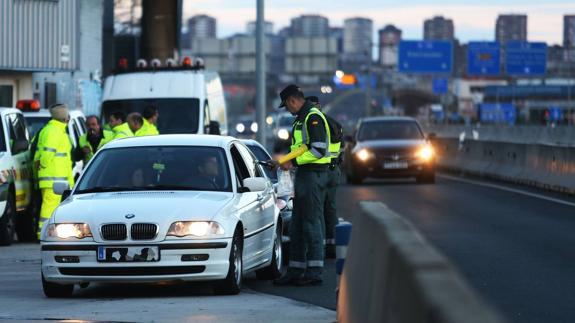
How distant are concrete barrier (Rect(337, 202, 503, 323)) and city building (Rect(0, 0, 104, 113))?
30.0 meters

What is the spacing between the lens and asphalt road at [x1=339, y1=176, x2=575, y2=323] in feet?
39.0

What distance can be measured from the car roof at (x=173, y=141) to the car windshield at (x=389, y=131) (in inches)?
841

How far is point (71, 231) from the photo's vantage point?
38.4ft

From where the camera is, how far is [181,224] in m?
11.7

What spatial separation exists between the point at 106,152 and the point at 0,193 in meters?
4.85

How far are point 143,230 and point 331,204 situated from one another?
378 centimetres

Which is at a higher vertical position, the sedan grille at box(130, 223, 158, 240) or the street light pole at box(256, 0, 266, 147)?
the street light pole at box(256, 0, 266, 147)

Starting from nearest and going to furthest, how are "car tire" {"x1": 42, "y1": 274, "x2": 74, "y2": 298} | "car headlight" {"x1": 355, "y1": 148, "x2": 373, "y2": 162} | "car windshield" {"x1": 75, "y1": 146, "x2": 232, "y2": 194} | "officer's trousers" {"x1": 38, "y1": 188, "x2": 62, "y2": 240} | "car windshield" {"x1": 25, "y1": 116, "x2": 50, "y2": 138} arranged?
"car tire" {"x1": 42, "y1": 274, "x2": 74, "y2": 298} → "car windshield" {"x1": 75, "y1": 146, "x2": 232, "y2": 194} → "officer's trousers" {"x1": 38, "y1": 188, "x2": 62, "y2": 240} → "car windshield" {"x1": 25, "y1": 116, "x2": 50, "y2": 138} → "car headlight" {"x1": 355, "y1": 148, "x2": 373, "y2": 162}

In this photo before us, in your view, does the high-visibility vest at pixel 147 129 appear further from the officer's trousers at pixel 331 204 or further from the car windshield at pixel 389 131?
the car windshield at pixel 389 131

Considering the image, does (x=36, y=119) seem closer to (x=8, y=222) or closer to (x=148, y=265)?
(x=8, y=222)

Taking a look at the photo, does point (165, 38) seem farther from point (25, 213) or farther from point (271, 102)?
point (271, 102)

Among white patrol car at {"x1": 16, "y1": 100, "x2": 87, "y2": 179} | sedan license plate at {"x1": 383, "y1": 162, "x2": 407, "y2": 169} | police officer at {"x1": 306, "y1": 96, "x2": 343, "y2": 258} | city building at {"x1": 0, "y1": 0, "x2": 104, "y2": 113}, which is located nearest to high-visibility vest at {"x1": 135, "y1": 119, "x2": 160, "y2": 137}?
white patrol car at {"x1": 16, "y1": 100, "x2": 87, "y2": 179}

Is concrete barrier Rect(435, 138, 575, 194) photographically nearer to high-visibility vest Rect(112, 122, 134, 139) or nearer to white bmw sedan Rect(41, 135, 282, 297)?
high-visibility vest Rect(112, 122, 134, 139)

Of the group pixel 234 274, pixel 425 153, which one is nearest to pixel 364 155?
pixel 425 153
